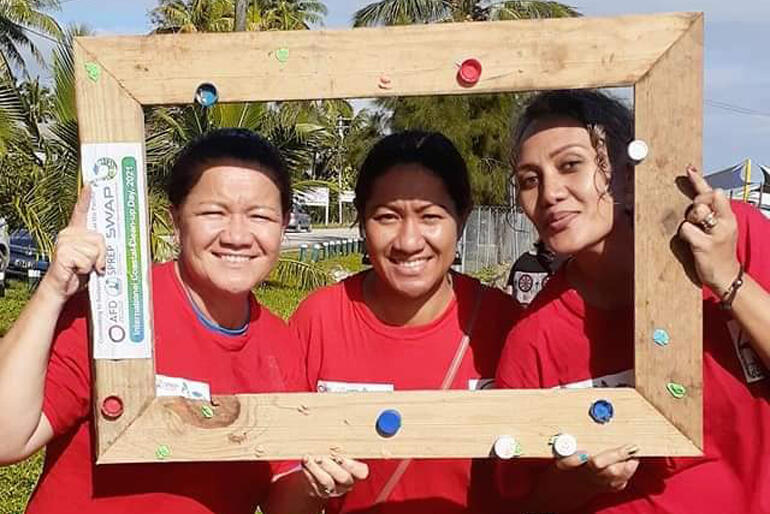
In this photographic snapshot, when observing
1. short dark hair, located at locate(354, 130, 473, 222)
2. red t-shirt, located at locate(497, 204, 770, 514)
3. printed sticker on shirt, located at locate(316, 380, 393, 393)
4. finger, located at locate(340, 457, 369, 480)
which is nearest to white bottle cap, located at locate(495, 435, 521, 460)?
red t-shirt, located at locate(497, 204, 770, 514)

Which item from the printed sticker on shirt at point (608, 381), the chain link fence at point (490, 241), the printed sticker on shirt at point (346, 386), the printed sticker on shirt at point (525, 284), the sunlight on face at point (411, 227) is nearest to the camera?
the printed sticker on shirt at point (608, 381)

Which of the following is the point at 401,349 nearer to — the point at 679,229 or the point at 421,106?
the point at 679,229

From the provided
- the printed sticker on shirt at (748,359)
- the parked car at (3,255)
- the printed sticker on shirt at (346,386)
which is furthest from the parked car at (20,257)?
the printed sticker on shirt at (748,359)

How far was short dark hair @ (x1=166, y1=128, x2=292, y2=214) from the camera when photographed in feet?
8.23

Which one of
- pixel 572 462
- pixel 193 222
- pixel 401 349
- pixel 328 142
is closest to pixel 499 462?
pixel 572 462

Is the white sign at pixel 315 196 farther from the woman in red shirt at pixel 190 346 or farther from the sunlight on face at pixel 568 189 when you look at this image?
the sunlight on face at pixel 568 189

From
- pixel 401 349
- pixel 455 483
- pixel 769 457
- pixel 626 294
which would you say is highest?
pixel 626 294

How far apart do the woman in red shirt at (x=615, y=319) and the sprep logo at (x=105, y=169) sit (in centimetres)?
96

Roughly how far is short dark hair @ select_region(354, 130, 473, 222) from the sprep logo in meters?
0.79

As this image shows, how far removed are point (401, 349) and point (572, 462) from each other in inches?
26.1

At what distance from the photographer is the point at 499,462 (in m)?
2.45

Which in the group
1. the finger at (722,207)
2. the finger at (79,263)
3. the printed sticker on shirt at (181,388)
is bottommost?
the printed sticker on shirt at (181,388)

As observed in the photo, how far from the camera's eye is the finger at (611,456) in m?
2.24

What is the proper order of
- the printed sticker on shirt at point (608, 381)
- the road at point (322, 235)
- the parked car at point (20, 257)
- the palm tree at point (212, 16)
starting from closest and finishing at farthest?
the printed sticker on shirt at point (608, 381), the road at point (322, 235), the parked car at point (20, 257), the palm tree at point (212, 16)
